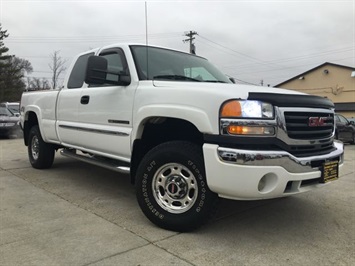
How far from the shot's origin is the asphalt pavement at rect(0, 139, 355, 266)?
119 inches

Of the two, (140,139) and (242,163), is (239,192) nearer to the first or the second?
(242,163)

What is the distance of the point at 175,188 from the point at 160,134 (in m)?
0.75

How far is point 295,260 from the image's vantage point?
301 centimetres

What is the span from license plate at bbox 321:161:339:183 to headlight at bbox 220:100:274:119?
0.85 m

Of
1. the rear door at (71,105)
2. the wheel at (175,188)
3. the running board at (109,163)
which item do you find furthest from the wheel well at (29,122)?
the wheel at (175,188)

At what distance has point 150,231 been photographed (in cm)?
356

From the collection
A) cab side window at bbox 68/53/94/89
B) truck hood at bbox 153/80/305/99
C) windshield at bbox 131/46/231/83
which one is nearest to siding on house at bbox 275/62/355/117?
windshield at bbox 131/46/231/83

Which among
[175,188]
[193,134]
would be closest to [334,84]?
[193,134]

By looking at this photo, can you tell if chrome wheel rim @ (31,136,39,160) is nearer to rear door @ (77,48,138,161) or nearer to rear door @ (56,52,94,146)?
rear door @ (56,52,94,146)

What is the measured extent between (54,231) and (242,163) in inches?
77.0

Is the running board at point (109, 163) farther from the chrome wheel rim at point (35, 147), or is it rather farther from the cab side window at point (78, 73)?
the chrome wheel rim at point (35, 147)

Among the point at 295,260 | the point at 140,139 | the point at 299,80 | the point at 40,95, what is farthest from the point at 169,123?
the point at 299,80

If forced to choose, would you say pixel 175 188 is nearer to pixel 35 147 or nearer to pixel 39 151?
pixel 39 151

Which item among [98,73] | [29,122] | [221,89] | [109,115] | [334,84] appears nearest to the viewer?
[221,89]
